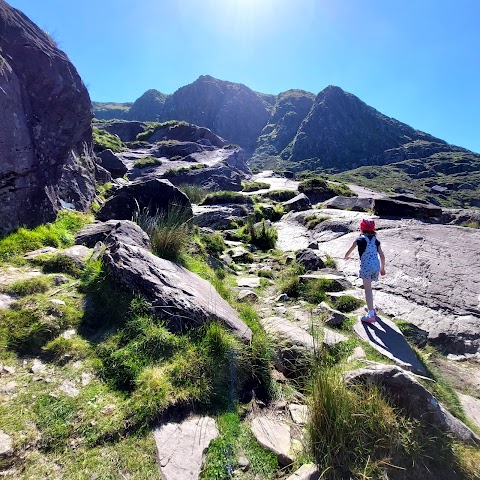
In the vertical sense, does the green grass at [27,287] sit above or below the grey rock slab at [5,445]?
above

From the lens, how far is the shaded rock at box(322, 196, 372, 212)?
1967 centimetres

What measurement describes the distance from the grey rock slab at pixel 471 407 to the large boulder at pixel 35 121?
28.9 feet

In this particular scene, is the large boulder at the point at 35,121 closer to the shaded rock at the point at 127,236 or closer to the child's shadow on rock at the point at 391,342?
the shaded rock at the point at 127,236

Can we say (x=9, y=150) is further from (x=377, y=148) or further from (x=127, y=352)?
(x=377, y=148)

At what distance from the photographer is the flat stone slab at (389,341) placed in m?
5.58

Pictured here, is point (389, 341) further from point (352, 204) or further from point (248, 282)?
point (352, 204)

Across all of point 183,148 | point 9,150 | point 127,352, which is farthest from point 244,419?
point 183,148

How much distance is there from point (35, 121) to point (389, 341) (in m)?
9.33

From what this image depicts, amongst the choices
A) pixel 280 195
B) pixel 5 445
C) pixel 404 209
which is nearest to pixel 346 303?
pixel 5 445

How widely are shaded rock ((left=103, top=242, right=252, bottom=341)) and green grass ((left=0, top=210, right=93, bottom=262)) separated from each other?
2063 mm

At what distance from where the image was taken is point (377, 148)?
17812 centimetres

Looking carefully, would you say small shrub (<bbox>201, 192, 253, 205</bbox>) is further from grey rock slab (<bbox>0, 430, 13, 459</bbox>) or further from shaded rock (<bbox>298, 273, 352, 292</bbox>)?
grey rock slab (<bbox>0, 430, 13, 459</bbox>)

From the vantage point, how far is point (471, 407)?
5129 millimetres

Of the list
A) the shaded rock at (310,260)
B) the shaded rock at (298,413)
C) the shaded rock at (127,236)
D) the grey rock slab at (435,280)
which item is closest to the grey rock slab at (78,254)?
the shaded rock at (127,236)
